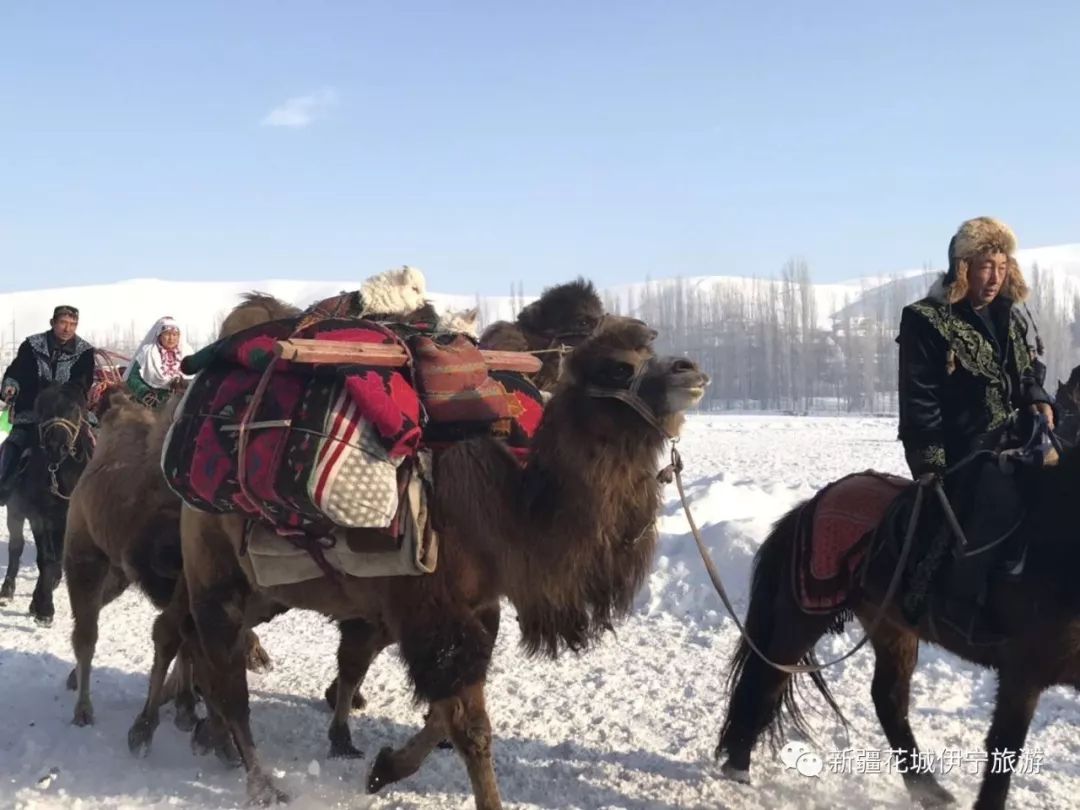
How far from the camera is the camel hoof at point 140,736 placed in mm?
5086

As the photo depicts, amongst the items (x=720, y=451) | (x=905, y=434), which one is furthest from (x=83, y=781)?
(x=720, y=451)

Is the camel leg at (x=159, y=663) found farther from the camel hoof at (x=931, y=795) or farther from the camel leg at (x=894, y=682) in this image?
the camel hoof at (x=931, y=795)

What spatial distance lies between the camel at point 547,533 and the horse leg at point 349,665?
1064 millimetres

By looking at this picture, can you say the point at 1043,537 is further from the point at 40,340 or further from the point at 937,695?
the point at 40,340

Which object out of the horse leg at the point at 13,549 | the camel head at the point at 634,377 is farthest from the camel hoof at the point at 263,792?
the horse leg at the point at 13,549

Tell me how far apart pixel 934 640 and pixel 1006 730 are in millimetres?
496

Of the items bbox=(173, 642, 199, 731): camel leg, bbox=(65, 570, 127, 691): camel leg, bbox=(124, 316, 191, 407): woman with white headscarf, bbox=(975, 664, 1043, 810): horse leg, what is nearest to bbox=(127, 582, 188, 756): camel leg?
bbox=(173, 642, 199, 731): camel leg

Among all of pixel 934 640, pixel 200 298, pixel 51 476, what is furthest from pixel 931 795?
pixel 200 298

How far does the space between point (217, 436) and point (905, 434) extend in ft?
9.97

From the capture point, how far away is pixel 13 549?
9523mm

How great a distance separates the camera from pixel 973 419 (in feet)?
13.4

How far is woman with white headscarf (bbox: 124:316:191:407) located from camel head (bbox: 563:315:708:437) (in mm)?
4197

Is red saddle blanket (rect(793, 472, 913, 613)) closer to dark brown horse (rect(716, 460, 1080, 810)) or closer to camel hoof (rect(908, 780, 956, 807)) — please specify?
dark brown horse (rect(716, 460, 1080, 810))

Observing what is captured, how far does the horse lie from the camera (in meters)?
8.35
